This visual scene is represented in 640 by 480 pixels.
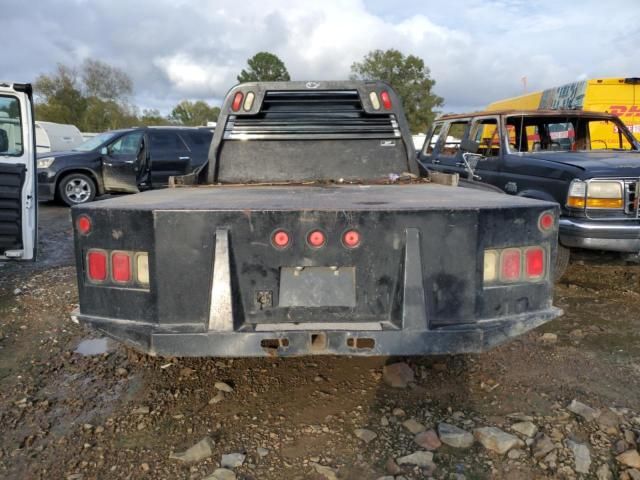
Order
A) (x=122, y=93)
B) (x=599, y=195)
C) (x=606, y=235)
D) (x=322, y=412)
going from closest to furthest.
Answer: (x=322, y=412) < (x=606, y=235) < (x=599, y=195) < (x=122, y=93)

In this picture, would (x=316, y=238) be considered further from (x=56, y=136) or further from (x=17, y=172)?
(x=56, y=136)

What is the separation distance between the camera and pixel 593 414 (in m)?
2.73

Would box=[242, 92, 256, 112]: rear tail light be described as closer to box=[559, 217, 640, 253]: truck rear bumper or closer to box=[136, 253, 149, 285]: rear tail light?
box=[136, 253, 149, 285]: rear tail light

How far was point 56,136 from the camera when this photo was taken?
66.9 feet

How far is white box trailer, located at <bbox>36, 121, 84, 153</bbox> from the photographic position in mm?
18234

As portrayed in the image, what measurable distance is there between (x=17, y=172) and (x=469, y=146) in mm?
4934

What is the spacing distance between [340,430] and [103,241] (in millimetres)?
1533

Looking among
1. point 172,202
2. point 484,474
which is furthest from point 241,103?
point 484,474

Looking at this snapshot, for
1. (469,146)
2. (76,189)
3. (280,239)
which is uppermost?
(469,146)

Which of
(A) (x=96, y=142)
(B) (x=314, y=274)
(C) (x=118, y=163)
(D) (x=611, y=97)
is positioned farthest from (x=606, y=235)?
(A) (x=96, y=142)

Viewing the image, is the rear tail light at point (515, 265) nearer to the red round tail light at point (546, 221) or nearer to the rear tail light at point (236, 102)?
the red round tail light at point (546, 221)

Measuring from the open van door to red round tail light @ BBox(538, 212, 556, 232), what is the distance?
15.0ft

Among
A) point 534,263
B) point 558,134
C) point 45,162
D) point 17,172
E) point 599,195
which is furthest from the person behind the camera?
point 45,162

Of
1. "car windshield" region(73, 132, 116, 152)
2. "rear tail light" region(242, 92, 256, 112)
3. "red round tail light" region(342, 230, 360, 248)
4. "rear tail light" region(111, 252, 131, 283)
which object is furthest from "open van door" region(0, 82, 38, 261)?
"car windshield" region(73, 132, 116, 152)
